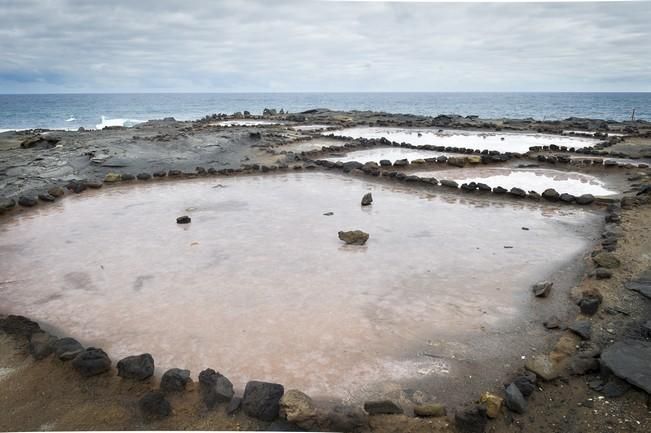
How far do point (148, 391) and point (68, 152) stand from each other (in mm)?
15421

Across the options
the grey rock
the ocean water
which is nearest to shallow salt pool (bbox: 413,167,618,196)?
the grey rock

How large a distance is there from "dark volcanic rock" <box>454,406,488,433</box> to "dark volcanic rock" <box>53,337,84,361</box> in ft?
12.8

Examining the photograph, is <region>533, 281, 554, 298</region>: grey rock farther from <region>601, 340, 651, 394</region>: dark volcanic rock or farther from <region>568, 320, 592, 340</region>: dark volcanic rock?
<region>601, 340, 651, 394</region>: dark volcanic rock

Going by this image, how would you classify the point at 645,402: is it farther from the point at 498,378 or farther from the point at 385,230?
the point at 385,230

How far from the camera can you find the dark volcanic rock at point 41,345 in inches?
196

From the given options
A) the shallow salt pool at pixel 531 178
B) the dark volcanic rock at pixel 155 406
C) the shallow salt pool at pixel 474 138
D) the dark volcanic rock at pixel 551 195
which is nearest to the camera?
the dark volcanic rock at pixel 155 406

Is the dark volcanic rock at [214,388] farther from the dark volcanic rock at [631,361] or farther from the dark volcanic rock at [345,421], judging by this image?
the dark volcanic rock at [631,361]

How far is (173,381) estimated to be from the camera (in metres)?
4.37

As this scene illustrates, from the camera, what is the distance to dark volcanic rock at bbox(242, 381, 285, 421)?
13.2 ft

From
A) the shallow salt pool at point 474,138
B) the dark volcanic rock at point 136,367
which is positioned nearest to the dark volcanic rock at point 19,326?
the dark volcanic rock at point 136,367

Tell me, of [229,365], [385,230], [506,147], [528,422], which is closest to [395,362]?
[528,422]

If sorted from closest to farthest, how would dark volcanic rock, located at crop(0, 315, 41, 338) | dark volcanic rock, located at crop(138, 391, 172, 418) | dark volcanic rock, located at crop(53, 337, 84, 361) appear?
dark volcanic rock, located at crop(138, 391, 172, 418) < dark volcanic rock, located at crop(53, 337, 84, 361) < dark volcanic rock, located at crop(0, 315, 41, 338)

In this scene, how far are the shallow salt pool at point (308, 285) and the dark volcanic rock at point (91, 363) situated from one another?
0.30 m

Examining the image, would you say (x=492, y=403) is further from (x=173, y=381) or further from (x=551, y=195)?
(x=551, y=195)
